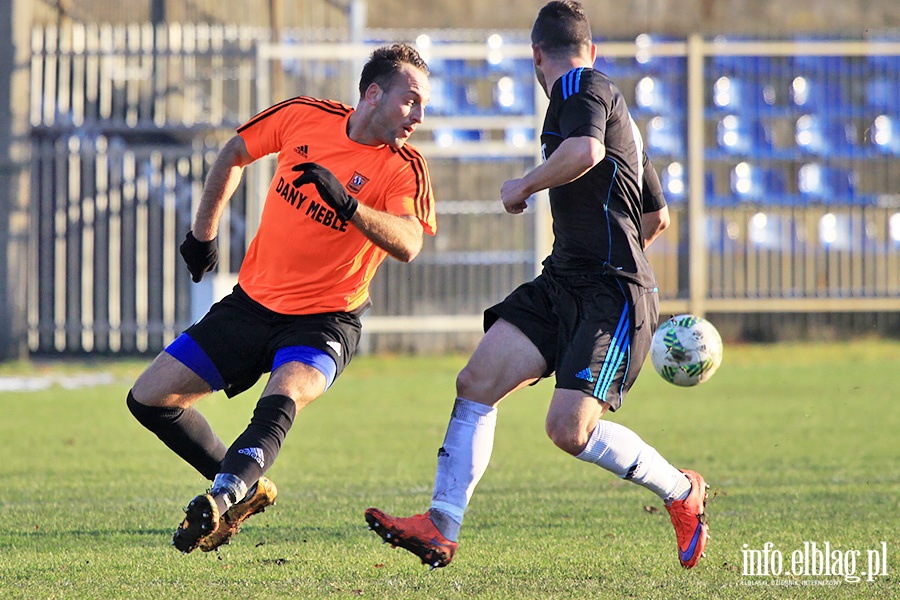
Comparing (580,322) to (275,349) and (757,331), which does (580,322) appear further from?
(757,331)

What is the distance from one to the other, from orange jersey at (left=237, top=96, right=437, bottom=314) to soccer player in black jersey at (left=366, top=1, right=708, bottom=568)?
1.96ft

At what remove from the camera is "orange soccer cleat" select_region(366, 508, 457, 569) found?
15.3ft

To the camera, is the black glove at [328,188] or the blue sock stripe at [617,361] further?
the blue sock stripe at [617,361]

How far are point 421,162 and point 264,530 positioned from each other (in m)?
1.85

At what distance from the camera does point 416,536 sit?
4699 mm

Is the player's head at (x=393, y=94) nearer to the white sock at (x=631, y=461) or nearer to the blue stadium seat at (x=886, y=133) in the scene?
the white sock at (x=631, y=461)

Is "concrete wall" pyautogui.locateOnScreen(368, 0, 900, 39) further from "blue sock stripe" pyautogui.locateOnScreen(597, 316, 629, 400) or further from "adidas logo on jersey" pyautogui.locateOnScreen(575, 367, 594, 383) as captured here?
"adidas logo on jersey" pyautogui.locateOnScreen(575, 367, 594, 383)

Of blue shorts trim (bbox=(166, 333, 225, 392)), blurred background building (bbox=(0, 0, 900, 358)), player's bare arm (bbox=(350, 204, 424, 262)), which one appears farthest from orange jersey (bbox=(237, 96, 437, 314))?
blurred background building (bbox=(0, 0, 900, 358))

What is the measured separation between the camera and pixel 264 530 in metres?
6.07

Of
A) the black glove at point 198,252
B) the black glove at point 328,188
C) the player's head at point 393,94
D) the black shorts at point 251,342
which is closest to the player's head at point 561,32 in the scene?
the player's head at point 393,94

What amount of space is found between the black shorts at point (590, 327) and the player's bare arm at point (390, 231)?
1.44 feet

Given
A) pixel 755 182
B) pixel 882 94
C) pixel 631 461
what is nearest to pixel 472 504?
pixel 631 461

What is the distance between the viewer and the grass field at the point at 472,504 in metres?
4.94

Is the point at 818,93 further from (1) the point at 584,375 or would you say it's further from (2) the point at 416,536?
(2) the point at 416,536
